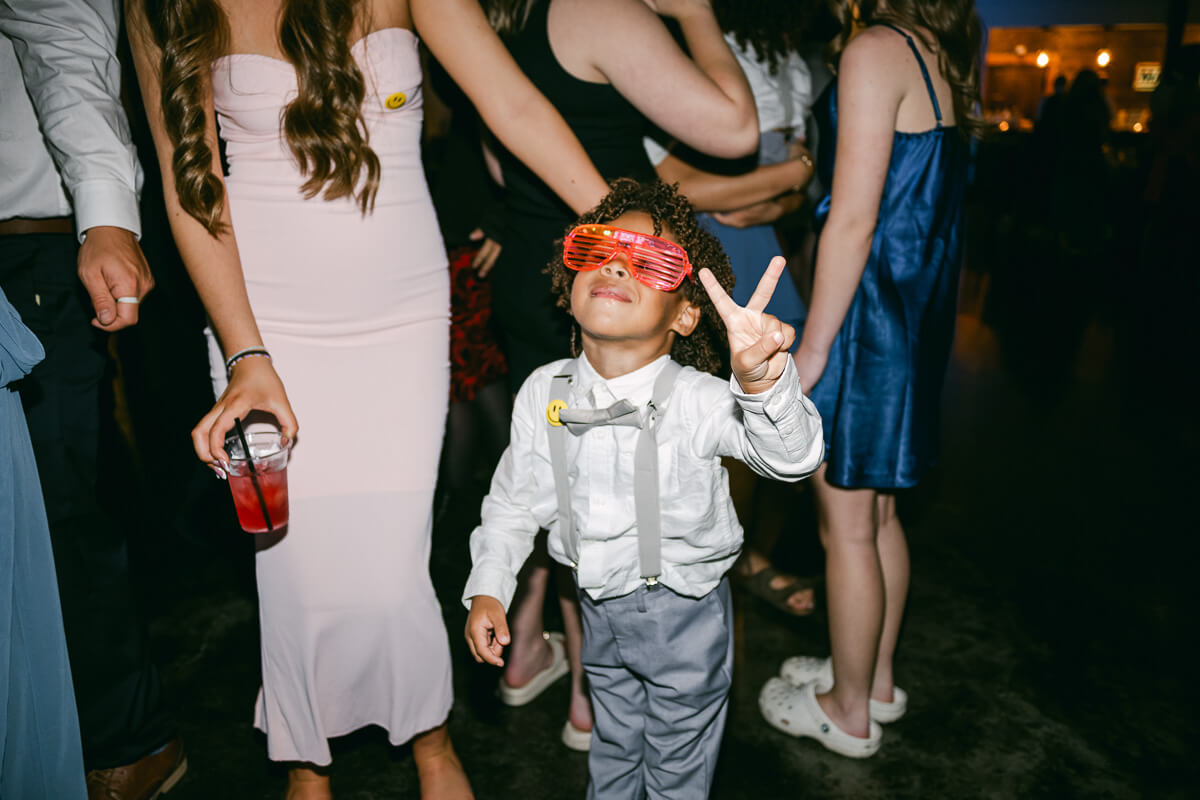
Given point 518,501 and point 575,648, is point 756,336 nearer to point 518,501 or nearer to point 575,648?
point 518,501

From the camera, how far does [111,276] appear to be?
5.17 feet

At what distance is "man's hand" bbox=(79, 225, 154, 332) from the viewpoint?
1.55 m

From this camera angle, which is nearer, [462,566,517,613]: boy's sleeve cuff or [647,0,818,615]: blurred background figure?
[462,566,517,613]: boy's sleeve cuff

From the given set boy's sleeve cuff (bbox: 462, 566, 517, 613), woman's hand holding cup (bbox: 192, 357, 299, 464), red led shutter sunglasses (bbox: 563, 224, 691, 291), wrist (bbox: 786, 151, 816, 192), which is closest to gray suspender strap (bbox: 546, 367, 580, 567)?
boy's sleeve cuff (bbox: 462, 566, 517, 613)

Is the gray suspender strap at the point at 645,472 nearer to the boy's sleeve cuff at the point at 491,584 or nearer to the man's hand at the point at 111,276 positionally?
the boy's sleeve cuff at the point at 491,584

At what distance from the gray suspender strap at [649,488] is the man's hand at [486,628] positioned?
281mm

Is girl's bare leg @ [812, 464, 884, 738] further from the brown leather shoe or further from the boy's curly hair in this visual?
the brown leather shoe

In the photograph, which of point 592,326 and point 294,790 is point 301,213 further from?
point 294,790

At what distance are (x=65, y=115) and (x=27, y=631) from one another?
1.04 meters

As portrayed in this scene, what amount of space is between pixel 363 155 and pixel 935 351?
55.8 inches

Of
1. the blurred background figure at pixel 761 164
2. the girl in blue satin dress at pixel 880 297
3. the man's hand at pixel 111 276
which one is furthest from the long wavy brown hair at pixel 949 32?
the man's hand at pixel 111 276

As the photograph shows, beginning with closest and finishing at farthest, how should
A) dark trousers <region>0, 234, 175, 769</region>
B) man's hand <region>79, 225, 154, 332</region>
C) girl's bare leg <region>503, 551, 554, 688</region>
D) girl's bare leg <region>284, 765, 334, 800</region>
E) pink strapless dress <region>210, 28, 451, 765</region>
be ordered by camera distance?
man's hand <region>79, 225, 154, 332</region>, pink strapless dress <region>210, 28, 451, 765</region>, dark trousers <region>0, 234, 175, 769</region>, girl's bare leg <region>284, 765, 334, 800</region>, girl's bare leg <region>503, 551, 554, 688</region>

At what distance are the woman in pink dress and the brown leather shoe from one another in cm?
43

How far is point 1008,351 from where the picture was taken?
5961mm
